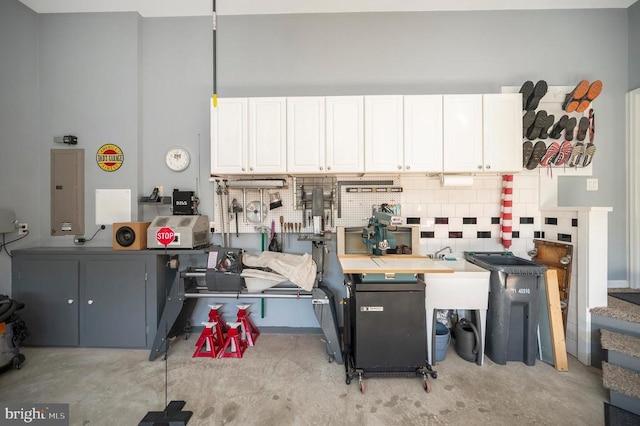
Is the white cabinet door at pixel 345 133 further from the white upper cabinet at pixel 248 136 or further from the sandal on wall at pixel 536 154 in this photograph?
the sandal on wall at pixel 536 154

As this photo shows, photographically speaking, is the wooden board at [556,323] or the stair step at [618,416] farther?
the wooden board at [556,323]

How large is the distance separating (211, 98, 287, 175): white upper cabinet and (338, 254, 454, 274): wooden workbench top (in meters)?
1.12

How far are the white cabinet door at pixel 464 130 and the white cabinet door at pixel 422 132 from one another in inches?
3.2

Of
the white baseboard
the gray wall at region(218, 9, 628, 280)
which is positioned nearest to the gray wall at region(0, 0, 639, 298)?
the gray wall at region(218, 9, 628, 280)

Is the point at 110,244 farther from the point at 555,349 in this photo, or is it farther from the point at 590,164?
the point at 590,164

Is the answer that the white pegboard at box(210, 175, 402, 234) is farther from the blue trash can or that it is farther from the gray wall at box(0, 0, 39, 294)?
the gray wall at box(0, 0, 39, 294)

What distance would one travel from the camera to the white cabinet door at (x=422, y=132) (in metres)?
2.45

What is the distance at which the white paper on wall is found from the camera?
9.41 ft

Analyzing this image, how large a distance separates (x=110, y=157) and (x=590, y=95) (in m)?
5.26

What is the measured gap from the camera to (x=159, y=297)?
2.51 metres

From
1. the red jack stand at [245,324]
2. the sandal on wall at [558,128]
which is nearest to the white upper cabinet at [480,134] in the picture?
the sandal on wall at [558,128]

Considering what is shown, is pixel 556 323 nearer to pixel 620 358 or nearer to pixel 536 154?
pixel 620 358

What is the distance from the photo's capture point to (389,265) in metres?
2.09

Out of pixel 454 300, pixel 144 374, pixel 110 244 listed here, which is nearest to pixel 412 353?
pixel 454 300
